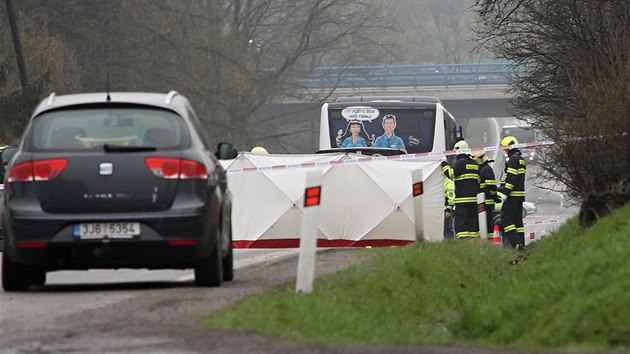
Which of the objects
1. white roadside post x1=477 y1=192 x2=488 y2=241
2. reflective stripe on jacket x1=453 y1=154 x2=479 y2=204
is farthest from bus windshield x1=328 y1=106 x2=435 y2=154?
white roadside post x1=477 y1=192 x2=488 y2=241

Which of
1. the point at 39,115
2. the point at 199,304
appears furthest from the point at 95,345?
the point at 39,115

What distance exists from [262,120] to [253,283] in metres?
53.0

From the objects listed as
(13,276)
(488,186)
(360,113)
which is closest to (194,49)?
(360,113)

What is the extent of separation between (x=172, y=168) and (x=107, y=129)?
64cm

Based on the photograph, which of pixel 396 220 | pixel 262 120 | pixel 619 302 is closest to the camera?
pixel 619 302

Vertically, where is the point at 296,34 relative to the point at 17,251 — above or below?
above

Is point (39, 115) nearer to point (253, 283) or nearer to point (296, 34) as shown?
point (253, 283)

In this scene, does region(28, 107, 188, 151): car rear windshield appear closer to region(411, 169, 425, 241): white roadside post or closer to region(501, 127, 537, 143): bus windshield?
region(411, 169, 425, 241): white roadside post

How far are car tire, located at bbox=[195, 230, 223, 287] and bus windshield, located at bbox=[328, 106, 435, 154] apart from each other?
22486 mm

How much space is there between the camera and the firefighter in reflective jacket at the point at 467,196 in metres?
23.9

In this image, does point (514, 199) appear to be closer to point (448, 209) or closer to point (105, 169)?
point (448, 209)

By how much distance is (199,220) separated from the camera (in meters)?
12.2

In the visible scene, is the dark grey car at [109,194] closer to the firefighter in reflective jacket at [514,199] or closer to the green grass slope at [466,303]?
the green grass slope at [466,303]

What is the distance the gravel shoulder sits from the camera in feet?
27.7
